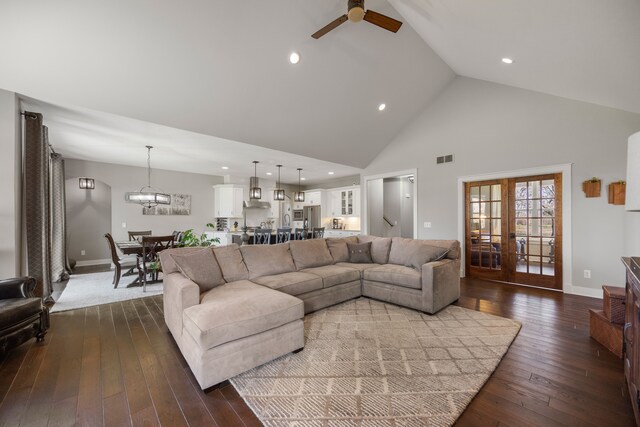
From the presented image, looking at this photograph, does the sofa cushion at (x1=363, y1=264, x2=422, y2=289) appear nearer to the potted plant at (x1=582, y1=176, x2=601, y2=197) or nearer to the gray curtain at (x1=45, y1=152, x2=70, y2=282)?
the potted plant at (x1=582, y1=176, x2=601, y2=197)

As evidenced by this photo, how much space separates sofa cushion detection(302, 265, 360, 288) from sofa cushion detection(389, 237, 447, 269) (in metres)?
0.70

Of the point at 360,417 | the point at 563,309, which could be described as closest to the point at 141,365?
the point at 360,417

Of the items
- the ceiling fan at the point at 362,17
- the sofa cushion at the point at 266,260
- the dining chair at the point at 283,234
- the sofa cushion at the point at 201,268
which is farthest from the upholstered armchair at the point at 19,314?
the dining chair at the point at 283,234

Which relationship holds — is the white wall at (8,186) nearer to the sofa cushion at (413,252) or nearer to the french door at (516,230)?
the sofa cushion at (413,252)

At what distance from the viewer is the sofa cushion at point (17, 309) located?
7.27 ft

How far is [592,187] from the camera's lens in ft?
13.1

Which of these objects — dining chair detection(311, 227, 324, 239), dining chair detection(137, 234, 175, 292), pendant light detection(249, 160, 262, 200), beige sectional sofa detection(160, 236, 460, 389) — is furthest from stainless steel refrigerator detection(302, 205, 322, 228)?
dining chair detection(137, 234, 175, 292)

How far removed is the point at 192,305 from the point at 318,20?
3.68m

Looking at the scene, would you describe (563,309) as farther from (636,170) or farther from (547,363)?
(636,170)

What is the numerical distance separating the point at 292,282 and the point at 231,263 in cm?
79

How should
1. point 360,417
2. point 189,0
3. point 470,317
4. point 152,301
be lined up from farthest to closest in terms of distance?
point 152,301 < point 470,317 < point 189,0 < point 360,417

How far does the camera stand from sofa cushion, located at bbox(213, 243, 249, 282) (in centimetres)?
313

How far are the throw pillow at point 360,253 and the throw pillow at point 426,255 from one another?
32.5 inches

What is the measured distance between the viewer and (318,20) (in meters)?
3.40
